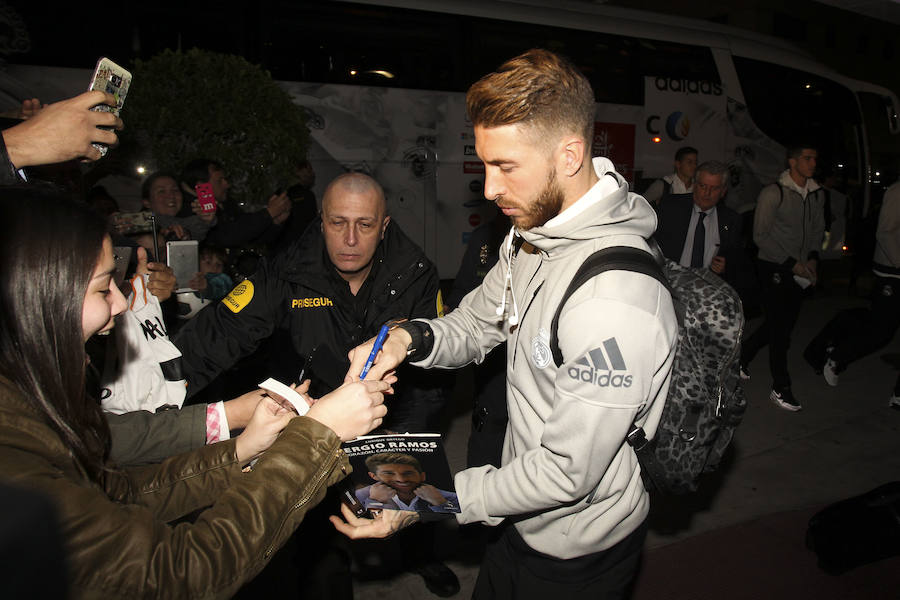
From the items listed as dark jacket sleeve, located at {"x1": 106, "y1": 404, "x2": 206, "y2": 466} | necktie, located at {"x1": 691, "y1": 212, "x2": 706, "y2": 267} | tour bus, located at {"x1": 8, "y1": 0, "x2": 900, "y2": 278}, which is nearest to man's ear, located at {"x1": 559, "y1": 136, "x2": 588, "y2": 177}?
dark jacket sleeve, located at {"x1": 106, "y1": 404, "x2": 206, "y2": 466}

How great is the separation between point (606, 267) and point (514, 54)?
27.7ft

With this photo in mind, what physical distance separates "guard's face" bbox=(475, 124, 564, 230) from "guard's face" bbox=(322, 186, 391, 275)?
1.11m

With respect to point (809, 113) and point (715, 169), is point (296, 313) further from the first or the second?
point (809, 113)

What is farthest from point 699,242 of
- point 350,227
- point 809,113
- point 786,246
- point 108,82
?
point 809,113

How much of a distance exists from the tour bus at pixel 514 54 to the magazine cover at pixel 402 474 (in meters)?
5.81

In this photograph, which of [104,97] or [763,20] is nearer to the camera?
[104,97]

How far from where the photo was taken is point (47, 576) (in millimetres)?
656

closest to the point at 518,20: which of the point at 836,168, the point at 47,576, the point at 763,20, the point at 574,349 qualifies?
the point at 836,168

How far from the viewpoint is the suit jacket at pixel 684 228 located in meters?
5.22

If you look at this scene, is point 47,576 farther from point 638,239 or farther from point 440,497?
point 638,239

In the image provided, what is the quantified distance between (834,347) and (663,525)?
3.98 m

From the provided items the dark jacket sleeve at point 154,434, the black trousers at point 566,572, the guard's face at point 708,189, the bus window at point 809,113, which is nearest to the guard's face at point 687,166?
the guard's face at point 708,189

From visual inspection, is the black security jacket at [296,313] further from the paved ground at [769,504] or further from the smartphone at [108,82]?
the paved ground at [769,504]

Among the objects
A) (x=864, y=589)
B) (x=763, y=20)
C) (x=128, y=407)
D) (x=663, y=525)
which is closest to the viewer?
(x=128, y=407)
